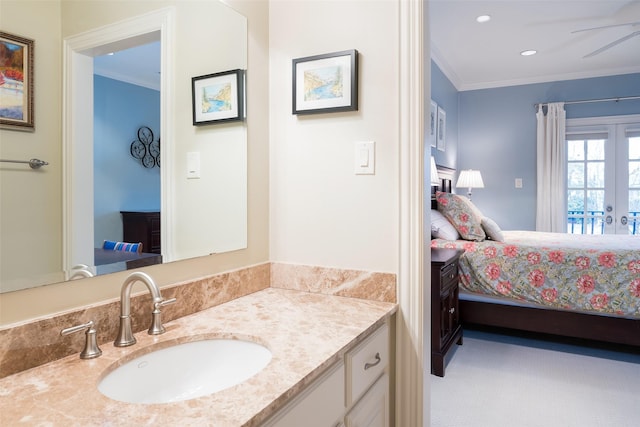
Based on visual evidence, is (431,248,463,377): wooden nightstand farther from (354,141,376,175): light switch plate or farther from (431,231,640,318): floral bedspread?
(354,141,376,175): light switch plate

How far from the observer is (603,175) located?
4945 millimetres

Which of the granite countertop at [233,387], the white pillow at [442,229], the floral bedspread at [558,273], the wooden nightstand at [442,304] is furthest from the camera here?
the white pillow at [442,229]

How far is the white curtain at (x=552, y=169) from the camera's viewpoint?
497 centimetres

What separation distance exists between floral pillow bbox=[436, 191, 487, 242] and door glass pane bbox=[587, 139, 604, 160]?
2.42m

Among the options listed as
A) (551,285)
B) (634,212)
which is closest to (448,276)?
(551,285)

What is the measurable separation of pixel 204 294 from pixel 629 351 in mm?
3222

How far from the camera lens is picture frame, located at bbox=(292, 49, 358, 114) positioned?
56.1 inches

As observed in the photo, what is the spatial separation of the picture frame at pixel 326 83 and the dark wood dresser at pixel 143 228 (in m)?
0.66

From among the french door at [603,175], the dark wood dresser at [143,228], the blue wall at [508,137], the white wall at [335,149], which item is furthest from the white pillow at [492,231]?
the dark wood dresser at [143,228]

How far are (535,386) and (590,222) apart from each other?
3.37m

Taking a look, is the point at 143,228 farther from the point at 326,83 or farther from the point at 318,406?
the point at 326,83

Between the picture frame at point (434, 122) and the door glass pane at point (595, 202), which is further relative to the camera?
the door glass pane at point (595, 202)

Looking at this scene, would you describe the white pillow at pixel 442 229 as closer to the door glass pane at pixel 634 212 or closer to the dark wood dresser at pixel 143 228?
the dark wood dresser at pixel 143 228

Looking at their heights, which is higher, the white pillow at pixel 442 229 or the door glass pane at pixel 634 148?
the door glass pane at pixel 634 148
